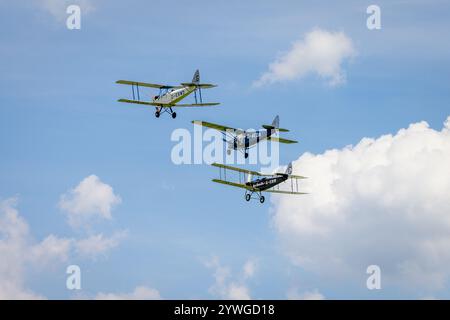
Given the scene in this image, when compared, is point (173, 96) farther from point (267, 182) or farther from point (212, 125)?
point (267, 182)

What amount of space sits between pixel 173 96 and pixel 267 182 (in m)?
18.4

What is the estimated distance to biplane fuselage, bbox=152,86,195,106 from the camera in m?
124

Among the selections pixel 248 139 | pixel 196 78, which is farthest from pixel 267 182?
pixel 196 78

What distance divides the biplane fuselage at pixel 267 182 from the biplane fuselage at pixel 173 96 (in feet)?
53.7

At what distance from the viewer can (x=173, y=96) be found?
125125mm

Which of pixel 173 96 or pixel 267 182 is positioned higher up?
pixel 173 96

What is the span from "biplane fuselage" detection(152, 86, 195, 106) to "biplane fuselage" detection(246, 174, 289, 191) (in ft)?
53.7

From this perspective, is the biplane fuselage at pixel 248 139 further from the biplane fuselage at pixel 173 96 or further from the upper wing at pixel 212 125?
the biplane fuselage at pixel 173 96

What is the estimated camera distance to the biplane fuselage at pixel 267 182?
12862 centimetres

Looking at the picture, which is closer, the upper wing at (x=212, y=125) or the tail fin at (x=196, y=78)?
the tail fin at (x=196, y=78)
